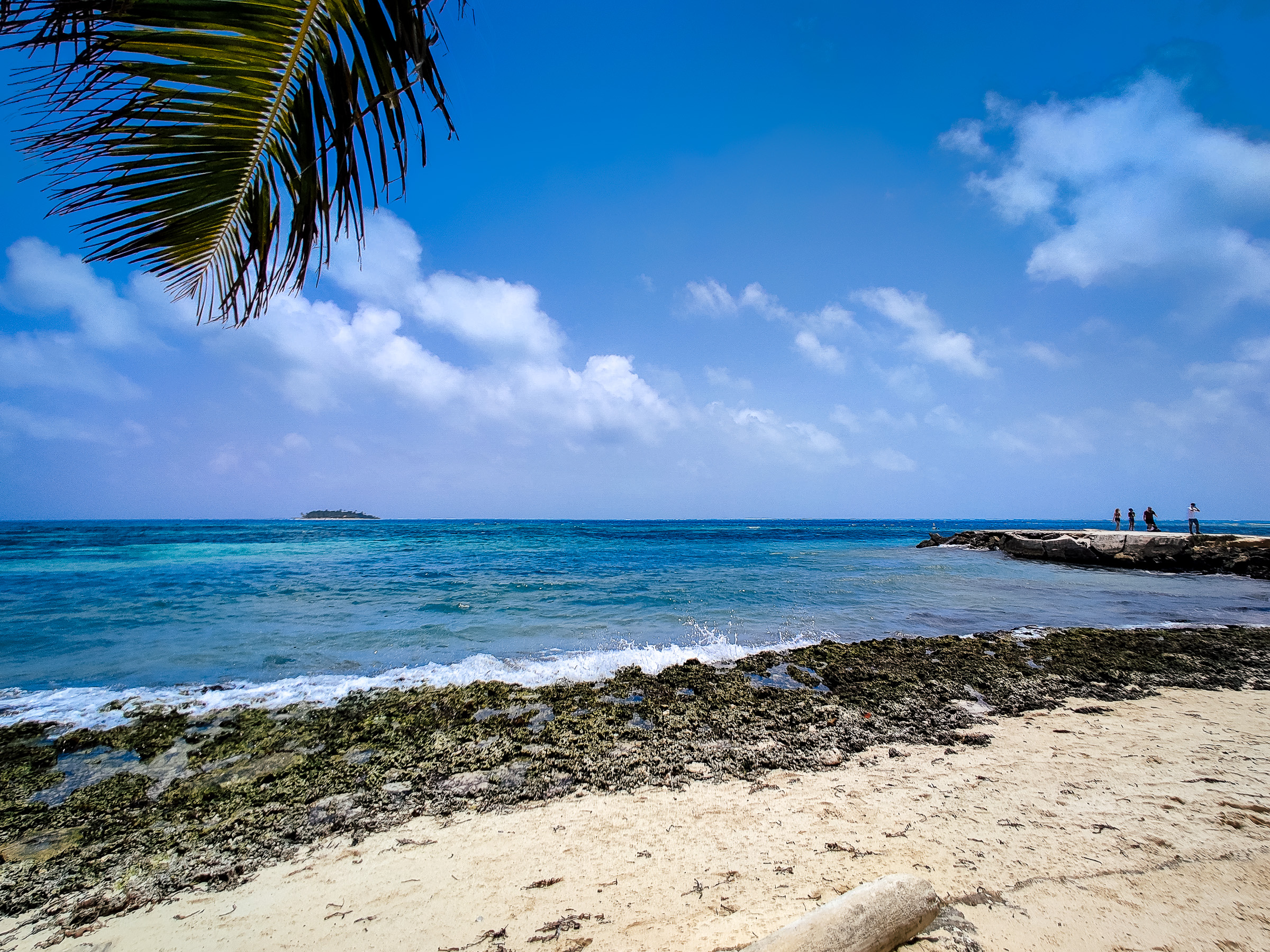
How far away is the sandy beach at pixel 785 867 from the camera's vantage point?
3.13m

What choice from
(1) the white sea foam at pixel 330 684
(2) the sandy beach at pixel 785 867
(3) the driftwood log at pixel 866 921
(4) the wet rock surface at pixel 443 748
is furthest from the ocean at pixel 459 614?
(3) the driftwood log at pixel 866 921

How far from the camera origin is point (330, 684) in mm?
7910

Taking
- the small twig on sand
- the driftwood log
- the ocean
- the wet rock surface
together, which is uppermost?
the driftwood log

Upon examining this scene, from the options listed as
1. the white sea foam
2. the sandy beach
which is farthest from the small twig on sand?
the white sea foam

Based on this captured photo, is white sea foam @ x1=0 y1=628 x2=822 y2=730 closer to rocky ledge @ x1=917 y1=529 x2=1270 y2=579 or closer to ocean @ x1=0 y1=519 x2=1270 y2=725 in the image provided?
ocean @ x1=0 y1=519 x2=1270 y2=725

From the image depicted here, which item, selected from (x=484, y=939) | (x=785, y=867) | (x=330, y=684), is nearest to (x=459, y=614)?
(x=330, y=684)

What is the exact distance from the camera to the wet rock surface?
4.11 meters

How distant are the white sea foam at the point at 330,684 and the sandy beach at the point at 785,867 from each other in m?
3.70

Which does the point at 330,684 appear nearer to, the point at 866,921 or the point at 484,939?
the point at 484,939

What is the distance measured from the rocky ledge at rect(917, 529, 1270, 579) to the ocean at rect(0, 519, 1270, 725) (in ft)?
6.79

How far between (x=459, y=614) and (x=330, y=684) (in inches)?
196

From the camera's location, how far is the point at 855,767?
17.1 ft

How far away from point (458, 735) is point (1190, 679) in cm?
1074

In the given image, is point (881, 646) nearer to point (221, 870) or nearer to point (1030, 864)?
point (1030, 864)
